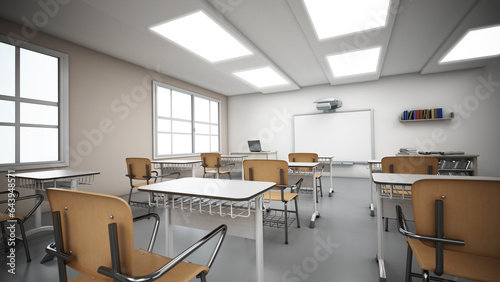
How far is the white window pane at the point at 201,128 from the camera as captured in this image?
6.62m

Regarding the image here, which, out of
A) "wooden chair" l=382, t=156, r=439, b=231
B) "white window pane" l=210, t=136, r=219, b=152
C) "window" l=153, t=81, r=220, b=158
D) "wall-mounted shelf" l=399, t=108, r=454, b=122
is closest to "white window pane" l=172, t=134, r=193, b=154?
"window" l=153, t=81, r=220, b=158

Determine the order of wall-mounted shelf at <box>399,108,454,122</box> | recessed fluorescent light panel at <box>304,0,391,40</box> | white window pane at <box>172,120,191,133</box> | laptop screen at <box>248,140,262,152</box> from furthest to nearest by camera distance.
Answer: laptop screen at <box>248,140,262,152</box>, white window pane at <box>172,120,191,133</box>, wall-mounted shelf at <box>399,108,454,122</box>, recessed fluorescent light panel at <box>304,0,391,40</box>

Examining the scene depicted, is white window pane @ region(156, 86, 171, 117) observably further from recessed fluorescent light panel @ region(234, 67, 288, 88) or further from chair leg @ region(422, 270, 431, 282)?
chair leg @ region(422, 270, 431, 282)

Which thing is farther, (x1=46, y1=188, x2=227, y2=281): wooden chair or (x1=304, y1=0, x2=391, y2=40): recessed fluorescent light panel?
(x1=304, y1=0, x2=391, y2=40): recessed fluorescent light panel

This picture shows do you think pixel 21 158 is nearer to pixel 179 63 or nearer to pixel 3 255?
pixel 3 255

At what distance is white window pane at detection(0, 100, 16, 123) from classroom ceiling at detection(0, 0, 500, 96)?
1.18 m

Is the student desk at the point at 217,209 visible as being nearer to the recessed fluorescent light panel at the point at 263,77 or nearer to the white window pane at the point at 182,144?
the recessed fluorescent light panel at the point at 263,77

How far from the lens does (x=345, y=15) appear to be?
2896mm

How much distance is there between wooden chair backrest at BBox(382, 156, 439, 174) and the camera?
2.15m

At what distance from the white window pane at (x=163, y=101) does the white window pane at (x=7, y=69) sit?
7.98ft

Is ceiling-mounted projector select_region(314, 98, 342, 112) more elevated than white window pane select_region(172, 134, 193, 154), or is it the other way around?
ceiling-mounted projector select_region(314, 98, 342, 112)

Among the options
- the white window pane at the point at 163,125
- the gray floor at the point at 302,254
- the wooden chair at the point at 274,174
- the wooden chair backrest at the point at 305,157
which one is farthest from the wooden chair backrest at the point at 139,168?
the wooden chair backrest at the point at 305,157

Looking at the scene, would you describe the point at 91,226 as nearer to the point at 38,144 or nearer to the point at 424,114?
the point at 38,144

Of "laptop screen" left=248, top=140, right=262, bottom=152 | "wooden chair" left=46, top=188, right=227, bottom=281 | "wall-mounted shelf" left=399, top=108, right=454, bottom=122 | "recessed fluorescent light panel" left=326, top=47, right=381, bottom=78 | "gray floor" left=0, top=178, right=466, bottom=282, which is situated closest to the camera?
"wooden chair" left=46, top=188, right=227, bottom=281
